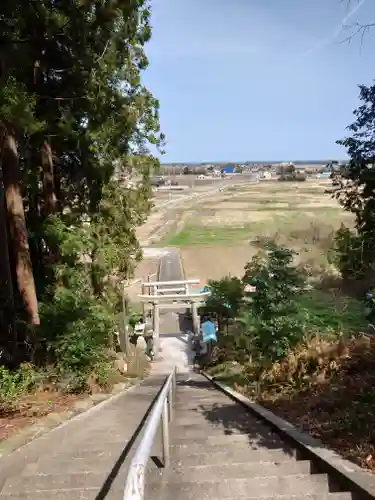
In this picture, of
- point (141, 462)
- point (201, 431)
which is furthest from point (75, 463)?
point (141, 462)

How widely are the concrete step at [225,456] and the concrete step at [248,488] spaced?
0.44m

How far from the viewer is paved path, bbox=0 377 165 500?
3.24 m

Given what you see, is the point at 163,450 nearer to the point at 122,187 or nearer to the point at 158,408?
the point at 158,408

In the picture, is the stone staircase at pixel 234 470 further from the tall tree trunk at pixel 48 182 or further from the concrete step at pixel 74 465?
the tall tree trunk at pixel 48 182

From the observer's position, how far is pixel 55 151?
382 inches

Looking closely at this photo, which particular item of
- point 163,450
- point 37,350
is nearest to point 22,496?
point 163,450

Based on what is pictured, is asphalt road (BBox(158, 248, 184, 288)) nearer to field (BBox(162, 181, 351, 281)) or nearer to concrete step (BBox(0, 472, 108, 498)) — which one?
field (BBox(162, 181, 351, 281))

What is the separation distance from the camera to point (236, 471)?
3.42m

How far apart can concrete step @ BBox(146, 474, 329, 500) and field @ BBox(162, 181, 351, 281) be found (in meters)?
35.5

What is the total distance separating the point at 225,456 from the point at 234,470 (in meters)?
0.44

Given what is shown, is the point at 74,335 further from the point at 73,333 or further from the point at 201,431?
the point at 201,431

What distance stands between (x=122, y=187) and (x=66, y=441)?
294 inches

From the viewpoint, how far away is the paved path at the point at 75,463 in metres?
3.24

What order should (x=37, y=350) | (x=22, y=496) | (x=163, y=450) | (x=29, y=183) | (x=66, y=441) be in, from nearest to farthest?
(x=22, y=496)
(x=163, y=450)
(x=66, y=441)
(x=37, y=350)
(x=29, y=183)
